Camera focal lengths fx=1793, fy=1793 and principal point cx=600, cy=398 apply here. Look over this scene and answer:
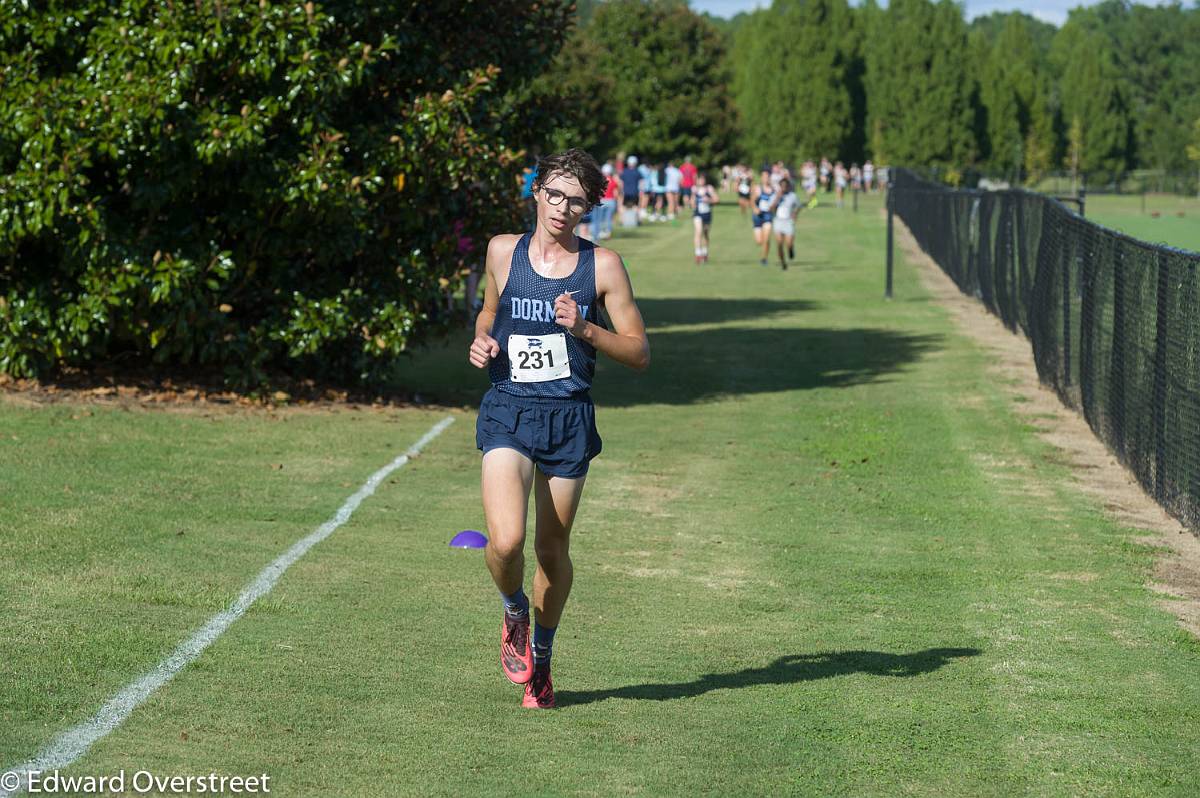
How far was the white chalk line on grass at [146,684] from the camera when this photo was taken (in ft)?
19.6

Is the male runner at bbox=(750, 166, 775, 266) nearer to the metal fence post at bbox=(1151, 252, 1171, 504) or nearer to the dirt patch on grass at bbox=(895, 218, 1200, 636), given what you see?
the dirt patch on grass at bbox=(895, 218, 1200, 636)

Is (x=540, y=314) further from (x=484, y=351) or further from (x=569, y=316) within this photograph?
(x=569, y=316)

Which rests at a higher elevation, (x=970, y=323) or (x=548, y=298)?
(x=548, y=298)

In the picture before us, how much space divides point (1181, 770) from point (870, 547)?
436 cm

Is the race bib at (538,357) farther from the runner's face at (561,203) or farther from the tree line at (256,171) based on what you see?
the tree line at (256,171)

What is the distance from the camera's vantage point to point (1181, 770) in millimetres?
6488

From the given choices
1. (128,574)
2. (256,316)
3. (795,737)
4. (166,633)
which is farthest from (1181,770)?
(256,316)

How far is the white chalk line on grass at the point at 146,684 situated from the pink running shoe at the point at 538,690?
1.45 metres

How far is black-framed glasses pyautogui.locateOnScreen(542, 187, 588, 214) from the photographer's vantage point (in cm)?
678

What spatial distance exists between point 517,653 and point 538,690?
17 cm

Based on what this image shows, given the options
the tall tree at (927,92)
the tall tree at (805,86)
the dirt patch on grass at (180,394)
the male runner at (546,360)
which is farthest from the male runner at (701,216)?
the tall tree at (805,86)

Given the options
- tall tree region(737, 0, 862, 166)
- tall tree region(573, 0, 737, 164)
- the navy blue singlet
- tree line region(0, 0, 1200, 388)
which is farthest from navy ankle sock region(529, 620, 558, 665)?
tall tree region(737, 0, 862, 166)

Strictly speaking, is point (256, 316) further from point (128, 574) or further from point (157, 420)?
point (128, 574)

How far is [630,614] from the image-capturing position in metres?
8.93
